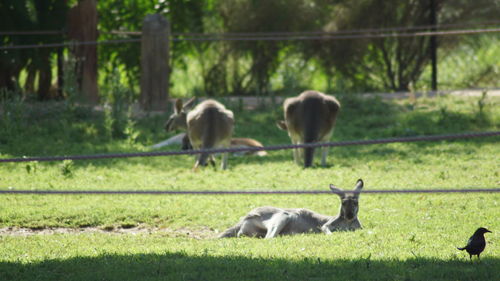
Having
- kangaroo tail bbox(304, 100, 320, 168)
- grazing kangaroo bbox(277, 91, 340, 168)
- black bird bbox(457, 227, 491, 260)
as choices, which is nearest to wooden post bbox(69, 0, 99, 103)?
grazing kangaroo bbox(277, 91, 340, 168)

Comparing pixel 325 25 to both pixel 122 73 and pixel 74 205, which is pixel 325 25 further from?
pixel 74 205

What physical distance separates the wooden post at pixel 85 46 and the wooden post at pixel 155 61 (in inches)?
43.5

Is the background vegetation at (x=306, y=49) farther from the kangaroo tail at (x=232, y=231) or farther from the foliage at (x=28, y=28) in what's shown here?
the kangaroo tail at (x=232, y=231)

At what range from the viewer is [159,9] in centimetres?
1627

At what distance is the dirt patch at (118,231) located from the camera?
742cm

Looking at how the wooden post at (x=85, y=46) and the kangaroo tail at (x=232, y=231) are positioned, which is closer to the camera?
the kangaroo tail at (x=232, y=231)

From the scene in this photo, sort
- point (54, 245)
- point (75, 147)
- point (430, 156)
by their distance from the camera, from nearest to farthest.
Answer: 1. point (54, 245)
2. point (430, 156)
3. point (75, 147)

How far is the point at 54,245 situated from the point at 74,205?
1.84 metres

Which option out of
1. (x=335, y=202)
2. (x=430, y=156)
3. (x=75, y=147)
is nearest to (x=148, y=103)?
(x=75, y=147)

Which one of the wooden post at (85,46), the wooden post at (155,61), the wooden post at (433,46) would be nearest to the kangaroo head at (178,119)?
the wooden post at (155,61)

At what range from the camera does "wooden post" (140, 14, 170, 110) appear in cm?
1376

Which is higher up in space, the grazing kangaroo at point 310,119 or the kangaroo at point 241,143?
the grazing kangaroo at point 310,119

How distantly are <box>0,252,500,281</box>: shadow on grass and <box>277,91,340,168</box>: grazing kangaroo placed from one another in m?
4.88

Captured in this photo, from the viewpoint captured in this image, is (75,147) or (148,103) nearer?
(75,147)
